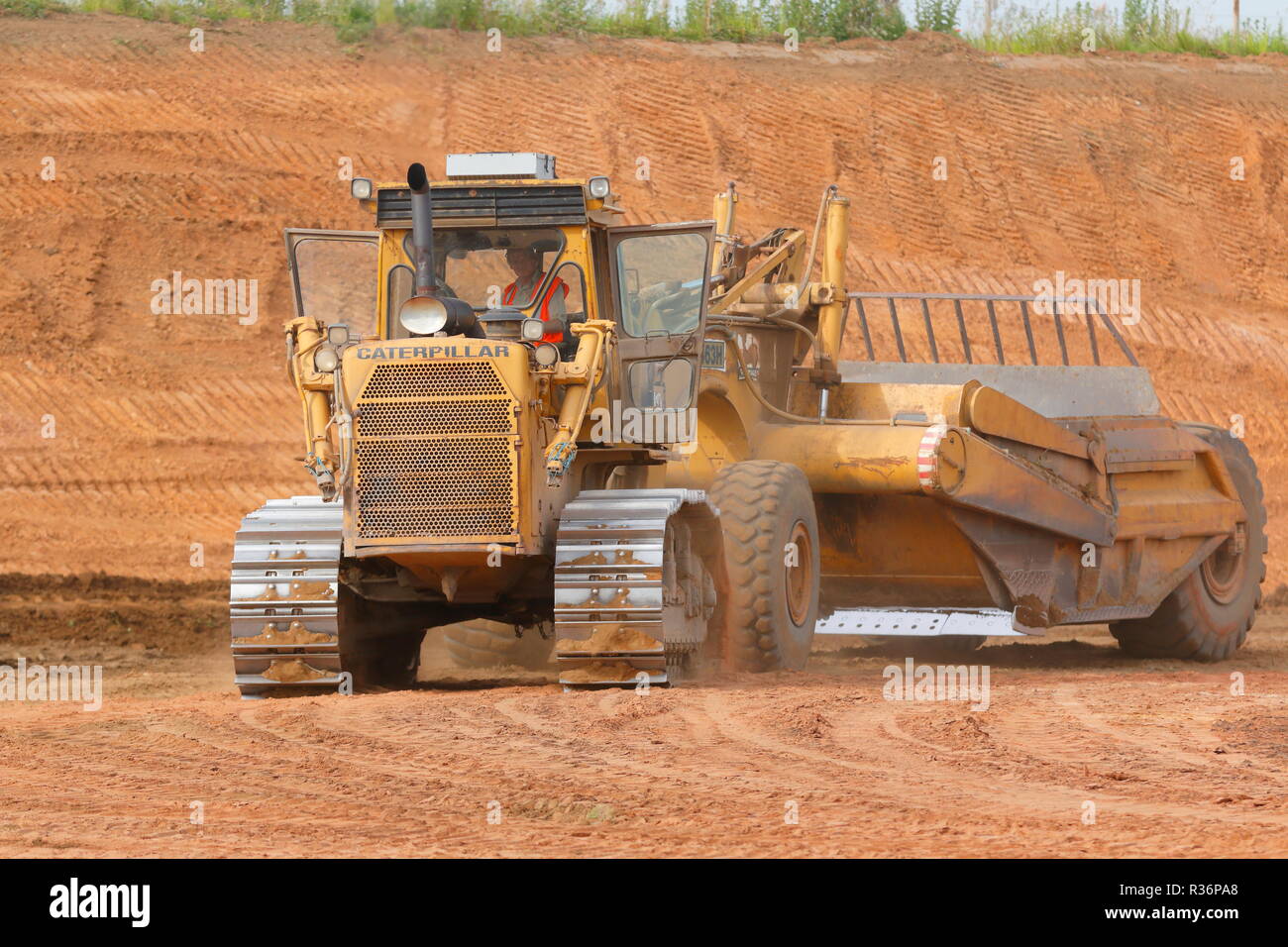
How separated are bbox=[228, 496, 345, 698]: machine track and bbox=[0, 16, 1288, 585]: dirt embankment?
35.0ft

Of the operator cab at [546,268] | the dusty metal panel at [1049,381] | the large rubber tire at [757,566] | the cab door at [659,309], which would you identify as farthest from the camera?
the dusty metal panel at [1049,381]

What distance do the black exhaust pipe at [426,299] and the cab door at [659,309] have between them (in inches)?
43.0

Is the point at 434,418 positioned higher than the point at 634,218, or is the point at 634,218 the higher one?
the point at 634,218

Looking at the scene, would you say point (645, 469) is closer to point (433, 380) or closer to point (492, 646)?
point (492, 646)

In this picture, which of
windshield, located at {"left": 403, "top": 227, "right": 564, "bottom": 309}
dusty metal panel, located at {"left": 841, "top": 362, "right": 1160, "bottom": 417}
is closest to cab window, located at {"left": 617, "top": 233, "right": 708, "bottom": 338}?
windshield, located at {"left": 403, "top": 227, "right": 564, "bottom": 309}

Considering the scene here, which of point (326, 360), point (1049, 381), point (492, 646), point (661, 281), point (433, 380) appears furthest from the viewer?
point (1049, 381)

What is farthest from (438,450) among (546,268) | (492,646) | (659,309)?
(492,646)

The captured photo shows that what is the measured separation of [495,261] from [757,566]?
2.21 m

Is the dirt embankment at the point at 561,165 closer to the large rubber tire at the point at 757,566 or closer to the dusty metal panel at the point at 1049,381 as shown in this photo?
the dusty metal panel at the point at 1049,381

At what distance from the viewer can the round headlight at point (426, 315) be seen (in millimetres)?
9898

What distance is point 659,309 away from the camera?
36.7ft

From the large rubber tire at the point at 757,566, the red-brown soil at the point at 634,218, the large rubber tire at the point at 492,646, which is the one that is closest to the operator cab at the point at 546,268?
the large rubber tire at the point at 757,566
